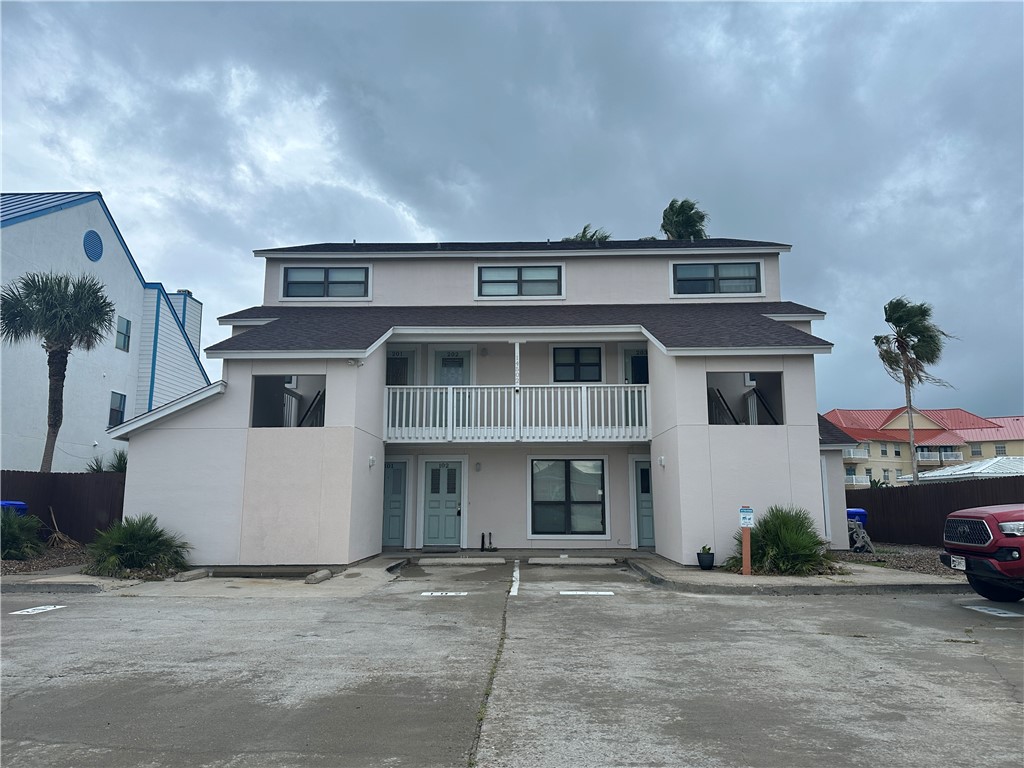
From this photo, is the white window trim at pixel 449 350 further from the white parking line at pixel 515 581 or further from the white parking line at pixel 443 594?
the white parking line at pixel 443 594

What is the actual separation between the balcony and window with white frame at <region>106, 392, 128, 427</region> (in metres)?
13.3

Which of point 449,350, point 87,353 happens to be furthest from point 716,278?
point 87,353

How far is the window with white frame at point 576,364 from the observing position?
1736 cm

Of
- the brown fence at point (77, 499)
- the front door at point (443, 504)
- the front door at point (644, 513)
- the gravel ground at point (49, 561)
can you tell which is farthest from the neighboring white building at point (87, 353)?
the front door at point (644, 513)

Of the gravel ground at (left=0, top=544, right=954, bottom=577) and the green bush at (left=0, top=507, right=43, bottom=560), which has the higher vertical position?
the green bush at (left=0, top=507, right=43, bottom=560)

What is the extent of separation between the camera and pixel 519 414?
1585 cm

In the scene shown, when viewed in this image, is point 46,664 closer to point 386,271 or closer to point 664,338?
point 664,338

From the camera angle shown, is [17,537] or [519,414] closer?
[17,537]

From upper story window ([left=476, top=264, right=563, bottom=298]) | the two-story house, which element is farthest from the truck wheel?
upper story window ([left=476, top=264, right=563, bottom=298])

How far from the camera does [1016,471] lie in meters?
32.4

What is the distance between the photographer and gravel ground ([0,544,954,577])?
1296cm

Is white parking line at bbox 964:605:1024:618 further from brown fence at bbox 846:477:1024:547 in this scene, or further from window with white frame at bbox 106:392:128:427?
window with white frame at bbox 106:392:128:427

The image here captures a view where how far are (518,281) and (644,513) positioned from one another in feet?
22.3

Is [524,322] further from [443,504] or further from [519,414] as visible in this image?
[443,504]
